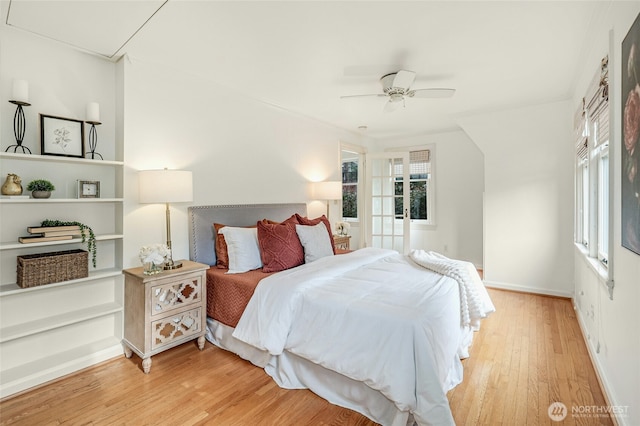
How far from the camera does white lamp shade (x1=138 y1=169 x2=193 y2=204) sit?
8.09ft

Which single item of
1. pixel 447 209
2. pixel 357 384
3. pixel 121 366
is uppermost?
pixel 447 209

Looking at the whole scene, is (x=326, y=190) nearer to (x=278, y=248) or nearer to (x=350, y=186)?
(x=278, y=248)

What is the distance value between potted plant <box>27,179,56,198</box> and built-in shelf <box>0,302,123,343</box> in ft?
2.91

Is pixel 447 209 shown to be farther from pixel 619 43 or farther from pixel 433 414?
pixel 433 414

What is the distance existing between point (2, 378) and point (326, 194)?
11.3 feet

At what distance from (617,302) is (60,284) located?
3.51m

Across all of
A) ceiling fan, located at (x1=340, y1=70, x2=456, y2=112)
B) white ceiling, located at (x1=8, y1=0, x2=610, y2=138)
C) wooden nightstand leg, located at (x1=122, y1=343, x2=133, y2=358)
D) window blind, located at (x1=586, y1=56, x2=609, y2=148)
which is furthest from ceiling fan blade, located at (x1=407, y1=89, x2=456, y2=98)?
wooden nightstand leg, located at (x1=122, y1=343, x2=133, y2=358)

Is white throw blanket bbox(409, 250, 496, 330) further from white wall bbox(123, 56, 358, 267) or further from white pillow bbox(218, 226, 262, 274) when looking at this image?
white wall bbox(123, 56, 358, 267)

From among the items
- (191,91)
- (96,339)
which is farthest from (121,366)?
(191,91)

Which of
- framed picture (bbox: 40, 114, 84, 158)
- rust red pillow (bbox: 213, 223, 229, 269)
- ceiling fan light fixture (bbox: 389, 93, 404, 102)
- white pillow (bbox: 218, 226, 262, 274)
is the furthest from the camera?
ceiling fan light fixture (bbox: 389, 93, 404, 102)

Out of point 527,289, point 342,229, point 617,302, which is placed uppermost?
point 342,229

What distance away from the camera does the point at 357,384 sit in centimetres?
181

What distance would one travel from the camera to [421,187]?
5.85 m

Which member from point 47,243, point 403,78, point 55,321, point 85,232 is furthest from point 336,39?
point 55,321
